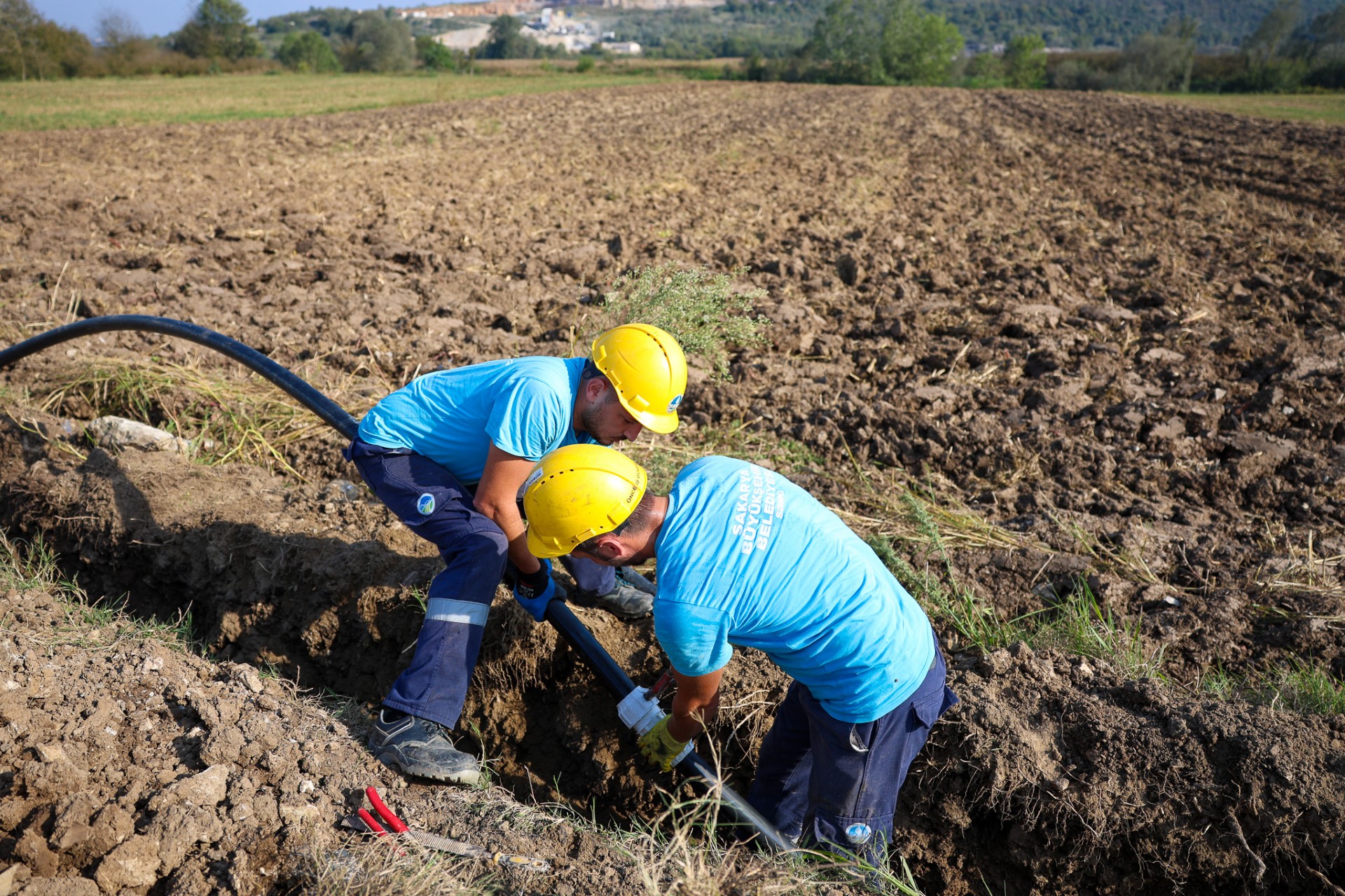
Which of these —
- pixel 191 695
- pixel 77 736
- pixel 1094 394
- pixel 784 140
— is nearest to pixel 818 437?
pixel 1094 394

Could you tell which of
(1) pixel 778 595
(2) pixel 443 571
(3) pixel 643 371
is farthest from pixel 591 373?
(1) pixel 778 595

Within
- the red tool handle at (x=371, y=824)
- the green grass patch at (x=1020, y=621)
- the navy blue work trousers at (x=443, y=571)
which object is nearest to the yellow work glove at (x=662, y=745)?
the navy blue work trousers at (x=443, y=571)

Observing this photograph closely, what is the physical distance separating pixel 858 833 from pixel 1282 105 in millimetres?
38934

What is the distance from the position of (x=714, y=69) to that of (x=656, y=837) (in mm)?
50747

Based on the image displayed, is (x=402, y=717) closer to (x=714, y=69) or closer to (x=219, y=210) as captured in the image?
(x=219, y=210)

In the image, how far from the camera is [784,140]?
18.5 metres

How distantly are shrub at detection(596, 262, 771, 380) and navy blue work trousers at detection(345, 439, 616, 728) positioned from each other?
3029 millimetres

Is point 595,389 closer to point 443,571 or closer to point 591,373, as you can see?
point 591,373

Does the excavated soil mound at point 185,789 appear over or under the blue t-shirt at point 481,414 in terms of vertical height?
under

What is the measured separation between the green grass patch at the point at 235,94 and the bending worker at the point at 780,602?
19781 millimetres

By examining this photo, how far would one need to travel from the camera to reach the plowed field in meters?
2.75

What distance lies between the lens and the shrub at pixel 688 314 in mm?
6047

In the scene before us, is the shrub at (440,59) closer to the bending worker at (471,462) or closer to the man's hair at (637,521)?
the bending worker at (471,462)

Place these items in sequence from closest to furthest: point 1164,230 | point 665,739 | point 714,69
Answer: point 665,739 < point 1164,230 < point 714,69
